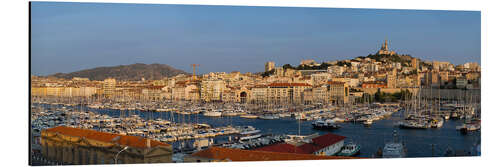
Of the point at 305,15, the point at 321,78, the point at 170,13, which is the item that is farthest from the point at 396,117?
the point at 170,13

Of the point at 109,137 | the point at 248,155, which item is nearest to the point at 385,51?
the point at 248,155

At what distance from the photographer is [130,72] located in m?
8.92

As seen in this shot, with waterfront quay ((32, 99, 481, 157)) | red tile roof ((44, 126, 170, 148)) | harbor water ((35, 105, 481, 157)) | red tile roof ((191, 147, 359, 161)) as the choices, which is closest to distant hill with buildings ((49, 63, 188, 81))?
waterfront quay ((32, 99, 481, 157))

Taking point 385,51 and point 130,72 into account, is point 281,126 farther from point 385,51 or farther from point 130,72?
point 130,72

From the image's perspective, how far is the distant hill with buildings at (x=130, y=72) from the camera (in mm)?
8295

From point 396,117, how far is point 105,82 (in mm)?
9095

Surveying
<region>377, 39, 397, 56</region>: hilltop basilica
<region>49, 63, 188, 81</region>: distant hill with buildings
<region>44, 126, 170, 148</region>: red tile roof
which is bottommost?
<region>44, 126, 170, 148</region>: red tile roof

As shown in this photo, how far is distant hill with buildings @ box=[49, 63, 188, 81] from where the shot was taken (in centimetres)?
830

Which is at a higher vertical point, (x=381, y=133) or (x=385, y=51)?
(x=385, y=51)

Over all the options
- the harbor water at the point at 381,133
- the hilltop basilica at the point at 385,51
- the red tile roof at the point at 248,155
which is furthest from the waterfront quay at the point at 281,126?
the red tile roof at the point at 248,155

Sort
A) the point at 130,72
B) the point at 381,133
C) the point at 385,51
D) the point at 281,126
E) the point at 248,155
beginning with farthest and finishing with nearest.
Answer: the point at 281,126, the point at 381,133, the point at 385,51, the point at 130,72, the point at 248,155

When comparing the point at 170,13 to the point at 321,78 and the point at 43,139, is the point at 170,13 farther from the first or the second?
the point at 321,78

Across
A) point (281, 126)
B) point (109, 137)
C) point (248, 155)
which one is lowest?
point (281, 126)

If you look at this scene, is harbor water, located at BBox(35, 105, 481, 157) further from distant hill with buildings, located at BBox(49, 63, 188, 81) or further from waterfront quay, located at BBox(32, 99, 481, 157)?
distant hill with buildings, located at BBox(49, 63, 188, 81)
